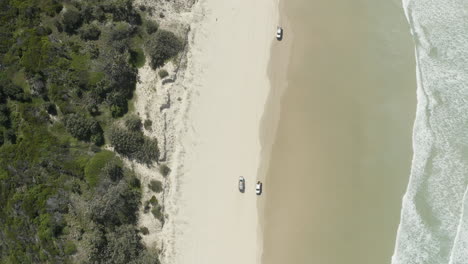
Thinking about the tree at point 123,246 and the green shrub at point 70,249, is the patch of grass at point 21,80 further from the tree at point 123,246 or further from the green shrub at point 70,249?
the tree at point 123,246

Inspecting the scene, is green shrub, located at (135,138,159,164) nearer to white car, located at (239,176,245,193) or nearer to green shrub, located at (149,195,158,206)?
green shrub, located at (149,195,158,206)

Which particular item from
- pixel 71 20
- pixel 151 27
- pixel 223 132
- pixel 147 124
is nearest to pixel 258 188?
pixel 223 132

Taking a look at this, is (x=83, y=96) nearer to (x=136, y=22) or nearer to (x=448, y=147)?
(x=136, y=22)

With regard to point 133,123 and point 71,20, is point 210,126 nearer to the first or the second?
point 133,123

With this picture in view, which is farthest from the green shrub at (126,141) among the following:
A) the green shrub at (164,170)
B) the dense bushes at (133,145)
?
the green shrub at (164,170)

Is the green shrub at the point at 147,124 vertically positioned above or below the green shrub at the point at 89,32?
below
